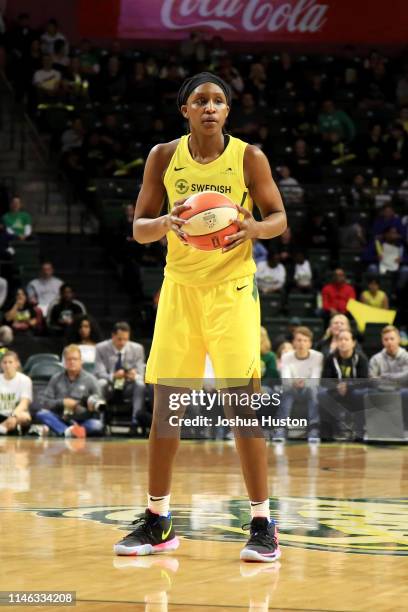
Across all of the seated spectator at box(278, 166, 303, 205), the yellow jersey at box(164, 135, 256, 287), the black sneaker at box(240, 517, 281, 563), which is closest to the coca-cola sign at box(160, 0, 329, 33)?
the seated spectator at box(278, 166, 303, 205)

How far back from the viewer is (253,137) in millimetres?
19391

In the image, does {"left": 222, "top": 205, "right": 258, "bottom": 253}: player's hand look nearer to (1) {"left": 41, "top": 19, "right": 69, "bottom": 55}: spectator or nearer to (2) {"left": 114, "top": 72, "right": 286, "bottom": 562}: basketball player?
(2) {"left": 114, "top": 72, "right": 286, "bottom": 562}: basketball player

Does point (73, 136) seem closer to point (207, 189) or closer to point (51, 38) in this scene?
point (51, 38)

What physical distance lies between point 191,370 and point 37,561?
1.03 m

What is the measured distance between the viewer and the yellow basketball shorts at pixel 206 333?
5031 millimetres

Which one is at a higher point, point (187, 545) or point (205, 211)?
point (205, 211)

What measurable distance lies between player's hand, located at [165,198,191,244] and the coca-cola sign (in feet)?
58.5

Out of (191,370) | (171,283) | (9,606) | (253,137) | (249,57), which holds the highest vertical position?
(249,57)

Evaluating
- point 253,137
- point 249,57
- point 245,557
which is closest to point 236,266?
point 245,557

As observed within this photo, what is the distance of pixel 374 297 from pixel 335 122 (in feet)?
17.1

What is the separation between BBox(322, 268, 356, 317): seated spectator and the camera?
1602cm

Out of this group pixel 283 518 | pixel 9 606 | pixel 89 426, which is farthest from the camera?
pixel 89 426

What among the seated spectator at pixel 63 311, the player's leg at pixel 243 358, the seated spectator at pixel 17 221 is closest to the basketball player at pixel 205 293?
the player's leg at pixel 243 358

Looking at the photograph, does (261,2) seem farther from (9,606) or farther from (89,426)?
(9,606)
